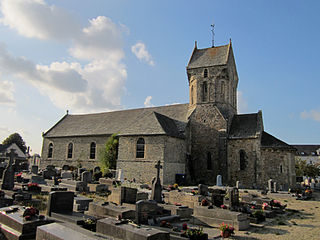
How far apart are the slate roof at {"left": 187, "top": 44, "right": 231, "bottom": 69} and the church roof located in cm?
523

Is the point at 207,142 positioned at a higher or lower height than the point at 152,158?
higher

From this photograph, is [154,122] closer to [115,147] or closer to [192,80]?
[115,147]

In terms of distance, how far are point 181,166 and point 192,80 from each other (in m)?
10.3

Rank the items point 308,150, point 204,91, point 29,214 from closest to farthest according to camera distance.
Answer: point 29,214
point 204,91
point 308,150

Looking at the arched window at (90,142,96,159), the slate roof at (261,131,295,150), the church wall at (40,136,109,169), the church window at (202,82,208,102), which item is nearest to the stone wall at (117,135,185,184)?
the church wall at (40,136,109,169)

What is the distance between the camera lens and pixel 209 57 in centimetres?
2936

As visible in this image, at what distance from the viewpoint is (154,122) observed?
2477cm

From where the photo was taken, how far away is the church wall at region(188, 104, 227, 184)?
25719 mm

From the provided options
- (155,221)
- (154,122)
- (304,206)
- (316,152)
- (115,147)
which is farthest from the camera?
(316,152)

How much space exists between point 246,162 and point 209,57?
41.9 feet

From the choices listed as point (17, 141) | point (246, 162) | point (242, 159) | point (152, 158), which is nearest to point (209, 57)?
point (242, 159)

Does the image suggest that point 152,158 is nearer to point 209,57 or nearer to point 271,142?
point 271,142

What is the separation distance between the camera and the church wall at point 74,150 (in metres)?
30.0

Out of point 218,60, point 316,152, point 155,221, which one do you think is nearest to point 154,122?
point 218,60
